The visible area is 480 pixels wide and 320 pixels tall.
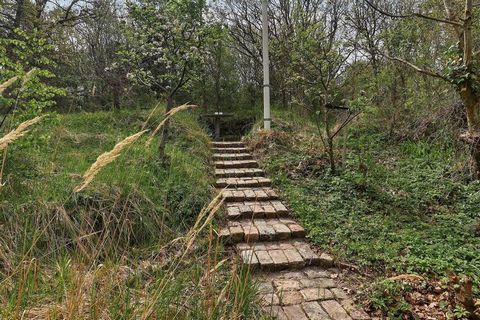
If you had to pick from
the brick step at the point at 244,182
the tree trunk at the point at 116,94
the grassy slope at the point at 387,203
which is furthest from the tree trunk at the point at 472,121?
the tree trunk at the point at 116,94

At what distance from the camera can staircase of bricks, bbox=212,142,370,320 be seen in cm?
222

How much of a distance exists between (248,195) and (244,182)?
476 millimetres

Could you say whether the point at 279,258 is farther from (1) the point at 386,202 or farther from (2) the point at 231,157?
(2) the point at 231,157

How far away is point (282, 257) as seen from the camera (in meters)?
2.95

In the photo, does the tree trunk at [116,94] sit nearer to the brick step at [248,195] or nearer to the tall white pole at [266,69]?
the tall white pole at [266,69]

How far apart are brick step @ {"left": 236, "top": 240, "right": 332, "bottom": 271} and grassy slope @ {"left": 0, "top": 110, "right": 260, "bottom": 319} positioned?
1.40 ft

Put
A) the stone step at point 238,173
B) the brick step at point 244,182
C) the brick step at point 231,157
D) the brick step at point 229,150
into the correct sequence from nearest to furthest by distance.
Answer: the brick step at point 244,182 → the stone step at point 238,173 → the brick step at point 231,157 → the brick step at point 229,150

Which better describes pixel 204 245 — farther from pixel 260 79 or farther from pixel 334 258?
pixel 260 79

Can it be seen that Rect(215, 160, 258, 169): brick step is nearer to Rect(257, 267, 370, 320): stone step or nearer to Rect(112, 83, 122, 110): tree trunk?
Rect(257, 267, 370, 320): stone step

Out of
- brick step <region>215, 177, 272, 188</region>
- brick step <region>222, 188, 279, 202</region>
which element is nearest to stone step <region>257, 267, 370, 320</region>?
brick step <region>222, 188, 279, 202</region>

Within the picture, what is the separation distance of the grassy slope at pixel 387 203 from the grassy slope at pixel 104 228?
4.28 feet

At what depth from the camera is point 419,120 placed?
5988 millimetres

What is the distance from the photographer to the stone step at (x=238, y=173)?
5.20 metres

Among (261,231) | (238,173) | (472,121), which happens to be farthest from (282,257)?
(238,173)
